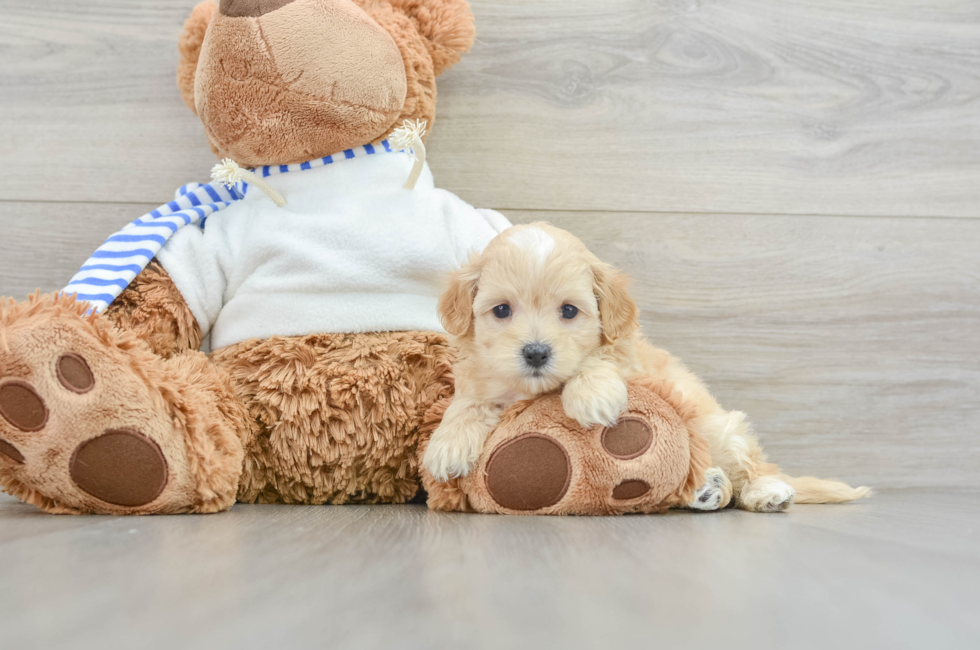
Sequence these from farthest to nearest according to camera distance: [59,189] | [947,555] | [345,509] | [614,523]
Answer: [59,189]
[345,509]
[614,523]
[947,555]

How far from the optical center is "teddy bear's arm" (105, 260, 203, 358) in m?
1.07

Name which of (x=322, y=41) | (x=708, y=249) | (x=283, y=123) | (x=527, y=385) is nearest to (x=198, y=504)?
(x=527, y=385)

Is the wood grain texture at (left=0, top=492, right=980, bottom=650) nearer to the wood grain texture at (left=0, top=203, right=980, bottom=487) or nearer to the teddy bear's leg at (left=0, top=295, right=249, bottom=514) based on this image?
the teddy bear's leg at (left=0, top=295, right=249, bottom=514)

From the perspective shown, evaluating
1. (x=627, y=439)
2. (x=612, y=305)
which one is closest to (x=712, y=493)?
(x=627, y=439)

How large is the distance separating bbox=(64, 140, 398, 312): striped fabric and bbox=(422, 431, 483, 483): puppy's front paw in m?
0.52

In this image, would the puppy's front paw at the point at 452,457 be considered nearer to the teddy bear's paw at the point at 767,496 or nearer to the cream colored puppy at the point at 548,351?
the cream colored puppy at the point at 548,351

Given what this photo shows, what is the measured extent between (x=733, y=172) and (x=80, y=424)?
1.27m

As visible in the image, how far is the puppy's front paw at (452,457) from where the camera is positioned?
3.10 ft

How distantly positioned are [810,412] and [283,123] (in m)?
1.19

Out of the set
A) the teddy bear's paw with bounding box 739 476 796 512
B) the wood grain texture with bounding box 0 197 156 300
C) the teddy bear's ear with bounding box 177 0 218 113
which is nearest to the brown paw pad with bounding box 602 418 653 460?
the teddy bear's paw with bounding box 739 476 796 512

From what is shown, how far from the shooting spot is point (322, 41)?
1.04m

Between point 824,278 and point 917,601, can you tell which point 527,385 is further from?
point 824,278

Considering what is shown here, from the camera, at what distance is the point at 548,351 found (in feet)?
2.97

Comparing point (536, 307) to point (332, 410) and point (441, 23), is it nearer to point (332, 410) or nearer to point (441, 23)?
point (332, 410)
